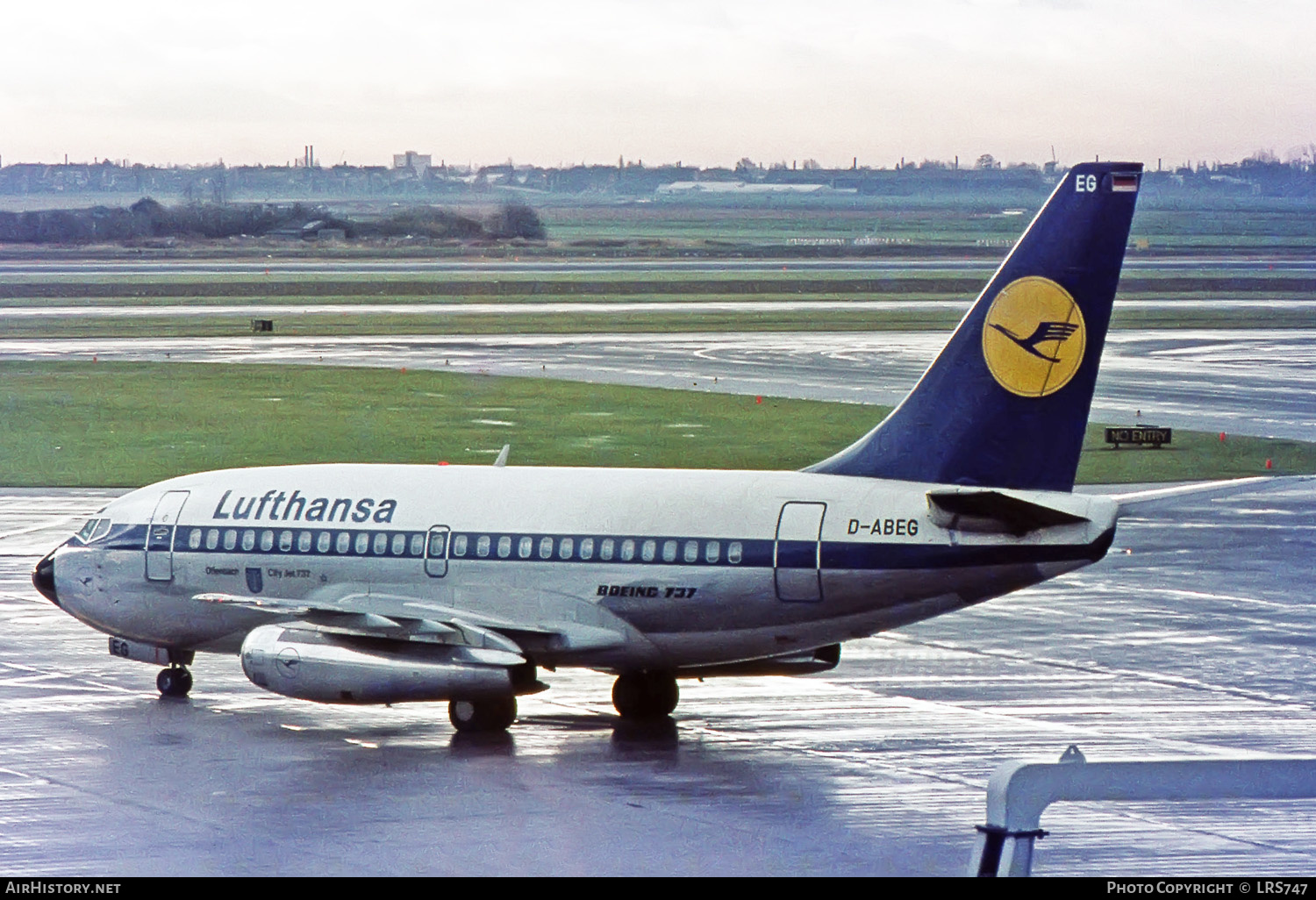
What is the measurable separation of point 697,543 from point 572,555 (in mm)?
1993

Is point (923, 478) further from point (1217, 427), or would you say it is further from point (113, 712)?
point (1217, 427)

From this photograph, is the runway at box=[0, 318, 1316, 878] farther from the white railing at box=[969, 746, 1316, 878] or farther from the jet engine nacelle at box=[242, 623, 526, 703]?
the white railing at box=[969, 746, 1316, 878]

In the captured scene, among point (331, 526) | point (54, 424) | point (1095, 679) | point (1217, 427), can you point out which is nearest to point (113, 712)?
point (331, 526)

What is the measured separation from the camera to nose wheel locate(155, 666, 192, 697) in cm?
3158

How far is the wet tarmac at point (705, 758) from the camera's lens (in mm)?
21562

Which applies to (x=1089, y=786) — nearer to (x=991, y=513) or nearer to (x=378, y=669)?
(x=991, y=513)

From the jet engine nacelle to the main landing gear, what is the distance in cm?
229

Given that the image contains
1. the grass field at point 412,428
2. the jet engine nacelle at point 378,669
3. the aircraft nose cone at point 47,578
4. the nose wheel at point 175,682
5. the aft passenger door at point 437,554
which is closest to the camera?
the jet engine nacelle at point 378,669

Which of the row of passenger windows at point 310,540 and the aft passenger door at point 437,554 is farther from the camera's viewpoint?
the row of passenger windows at point 310,540

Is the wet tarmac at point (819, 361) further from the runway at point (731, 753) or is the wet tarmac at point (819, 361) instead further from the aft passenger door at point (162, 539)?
the aft passenger door at point (162, 539)

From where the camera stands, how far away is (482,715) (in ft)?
92.8

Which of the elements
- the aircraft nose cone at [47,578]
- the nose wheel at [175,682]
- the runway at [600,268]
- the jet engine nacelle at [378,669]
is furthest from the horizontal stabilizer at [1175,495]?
the runway at [600,268]

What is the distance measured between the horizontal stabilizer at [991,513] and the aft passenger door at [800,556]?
5.53ft

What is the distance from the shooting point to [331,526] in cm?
3002
